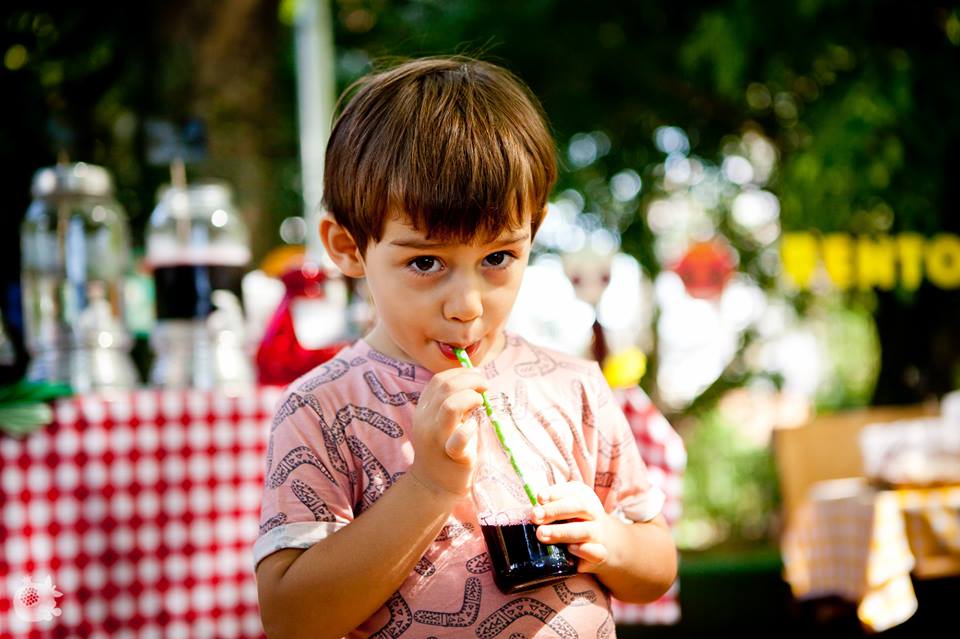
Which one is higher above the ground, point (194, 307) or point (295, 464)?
point (194, 307)

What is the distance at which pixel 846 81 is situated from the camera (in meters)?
5.59

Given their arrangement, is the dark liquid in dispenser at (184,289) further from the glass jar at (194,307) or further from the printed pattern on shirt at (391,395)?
the printed pattern on shirt at (391,395)

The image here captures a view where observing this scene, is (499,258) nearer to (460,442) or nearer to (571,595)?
(460,442)

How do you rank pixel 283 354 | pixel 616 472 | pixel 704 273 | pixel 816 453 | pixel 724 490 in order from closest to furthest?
pixel 616 472
pixel 283 354
pixel 816 453
pixel 704 273
pixel 724 490

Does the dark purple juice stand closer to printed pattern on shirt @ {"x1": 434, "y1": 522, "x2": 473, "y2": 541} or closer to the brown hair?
printed pattern on shirt @ {"x1": 434, "y1": 522, "x2": 473, "y2": 541}

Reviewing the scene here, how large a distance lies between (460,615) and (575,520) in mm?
152

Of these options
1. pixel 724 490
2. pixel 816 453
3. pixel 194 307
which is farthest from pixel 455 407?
pixel 724 490

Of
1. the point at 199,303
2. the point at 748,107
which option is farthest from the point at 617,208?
the point at 199,303

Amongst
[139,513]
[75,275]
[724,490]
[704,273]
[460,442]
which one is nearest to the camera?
[460,442]

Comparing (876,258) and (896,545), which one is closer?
(896,545)

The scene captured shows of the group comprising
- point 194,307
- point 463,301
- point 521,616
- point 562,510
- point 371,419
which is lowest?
point 521,616

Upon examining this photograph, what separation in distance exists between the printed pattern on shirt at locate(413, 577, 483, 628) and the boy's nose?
285mm

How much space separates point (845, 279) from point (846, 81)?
1.04 meters

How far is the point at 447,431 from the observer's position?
102 centimetres
